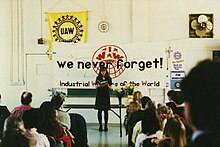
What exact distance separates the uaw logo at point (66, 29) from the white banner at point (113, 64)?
57 cm

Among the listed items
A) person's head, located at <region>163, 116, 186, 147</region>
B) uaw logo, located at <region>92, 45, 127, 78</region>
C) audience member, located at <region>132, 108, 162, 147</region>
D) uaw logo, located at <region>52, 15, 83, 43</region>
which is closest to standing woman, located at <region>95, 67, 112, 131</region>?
uaw logo, located at <region>92, 45, 127, 78</region>

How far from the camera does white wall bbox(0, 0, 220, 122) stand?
9602mm

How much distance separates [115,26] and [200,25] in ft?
6.94

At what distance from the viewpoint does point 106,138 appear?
7.66 meters

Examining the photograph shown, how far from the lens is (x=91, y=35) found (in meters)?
9.80

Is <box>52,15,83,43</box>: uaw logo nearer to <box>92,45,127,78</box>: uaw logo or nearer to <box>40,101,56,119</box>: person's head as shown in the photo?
<box>92,45,127,78</box>: uaw logo

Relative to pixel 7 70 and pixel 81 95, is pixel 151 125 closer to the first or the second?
pixel 81 95

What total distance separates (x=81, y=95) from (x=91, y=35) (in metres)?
1.55

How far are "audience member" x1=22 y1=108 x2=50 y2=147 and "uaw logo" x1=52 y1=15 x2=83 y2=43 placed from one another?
610 centimetres

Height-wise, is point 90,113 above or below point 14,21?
below

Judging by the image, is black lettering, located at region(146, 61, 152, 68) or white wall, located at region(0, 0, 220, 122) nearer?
black lettering, located at region(146, 61, 152, 68)

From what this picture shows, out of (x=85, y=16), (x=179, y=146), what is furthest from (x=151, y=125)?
(x=85, y=16)

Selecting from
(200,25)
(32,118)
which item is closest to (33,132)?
(32,118)

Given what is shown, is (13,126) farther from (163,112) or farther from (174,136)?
(163,112)
